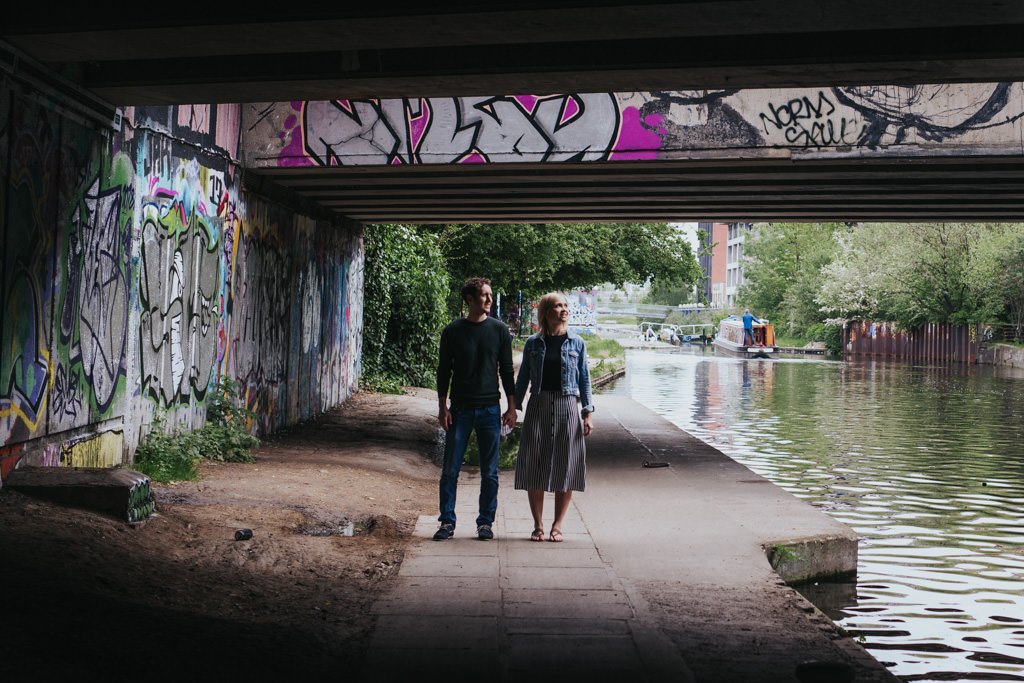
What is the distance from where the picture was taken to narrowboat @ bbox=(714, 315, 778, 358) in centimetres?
6617

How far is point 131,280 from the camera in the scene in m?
10.5

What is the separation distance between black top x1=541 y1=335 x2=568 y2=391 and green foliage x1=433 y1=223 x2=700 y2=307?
20.3m

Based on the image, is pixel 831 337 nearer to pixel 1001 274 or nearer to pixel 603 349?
pixel 603 349

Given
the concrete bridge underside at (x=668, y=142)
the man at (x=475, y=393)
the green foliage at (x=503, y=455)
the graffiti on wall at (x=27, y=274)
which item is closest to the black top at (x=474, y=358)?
the man at (x=475, y=393)

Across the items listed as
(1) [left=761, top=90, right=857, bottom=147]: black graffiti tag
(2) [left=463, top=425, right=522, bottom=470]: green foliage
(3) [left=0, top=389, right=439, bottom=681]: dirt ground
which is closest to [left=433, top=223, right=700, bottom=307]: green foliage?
(2) [left=463, top=425, right=522, bottom=470]: green foliage

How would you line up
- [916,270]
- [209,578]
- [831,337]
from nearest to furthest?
1. [209,578]
2. [916,270]
3. [831,337]

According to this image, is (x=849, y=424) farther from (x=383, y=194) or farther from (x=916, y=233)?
(x=916, y=233)

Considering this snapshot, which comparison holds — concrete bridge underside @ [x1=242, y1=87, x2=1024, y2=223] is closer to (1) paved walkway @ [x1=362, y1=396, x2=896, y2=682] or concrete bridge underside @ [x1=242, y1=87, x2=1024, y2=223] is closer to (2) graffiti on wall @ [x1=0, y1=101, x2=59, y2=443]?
(2) graffiti on wall @ [x1=0, y1=101, x2=59, y2=443]

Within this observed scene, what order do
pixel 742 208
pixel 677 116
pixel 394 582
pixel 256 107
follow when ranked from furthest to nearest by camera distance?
pixel 742 208 < pixel 256 107 < pixel 677 116 < pixel 394 582

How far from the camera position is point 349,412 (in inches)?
770

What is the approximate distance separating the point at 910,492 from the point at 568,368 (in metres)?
6.27

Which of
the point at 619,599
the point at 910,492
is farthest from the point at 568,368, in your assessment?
the point at 910,492

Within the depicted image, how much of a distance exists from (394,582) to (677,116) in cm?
710

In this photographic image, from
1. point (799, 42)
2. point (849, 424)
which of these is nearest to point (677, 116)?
point (799, 42)
